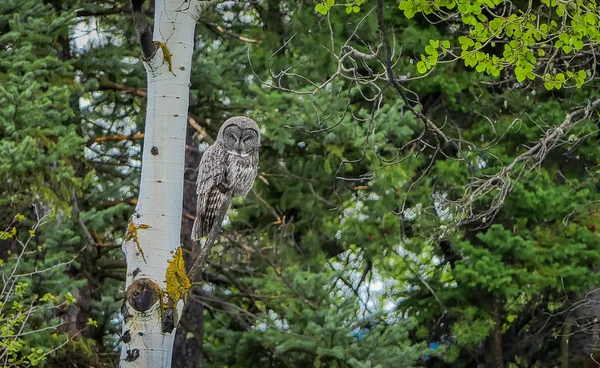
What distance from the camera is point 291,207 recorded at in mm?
11648

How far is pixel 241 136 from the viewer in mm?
6055

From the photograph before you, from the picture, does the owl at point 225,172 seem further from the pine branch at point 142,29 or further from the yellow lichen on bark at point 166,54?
the pine branch at point 142,29

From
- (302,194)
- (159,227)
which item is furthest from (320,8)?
(302,194)

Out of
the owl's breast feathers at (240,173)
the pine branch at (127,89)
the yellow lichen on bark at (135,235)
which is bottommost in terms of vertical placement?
the yellow lichen on bark at (135,235)

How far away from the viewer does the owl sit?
572cm

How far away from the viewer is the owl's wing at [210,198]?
568cm

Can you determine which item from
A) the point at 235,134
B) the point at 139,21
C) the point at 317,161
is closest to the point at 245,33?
the point at 317,161

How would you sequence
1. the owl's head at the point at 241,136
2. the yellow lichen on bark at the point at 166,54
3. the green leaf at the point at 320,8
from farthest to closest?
the owl's head at the point at 241,136 → the green leaf at the point at 320,8 → the yellow lichen on bark at the point at 166,54

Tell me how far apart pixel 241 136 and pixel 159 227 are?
864 millimetres

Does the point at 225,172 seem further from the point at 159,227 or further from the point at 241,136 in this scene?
the point at 159,227

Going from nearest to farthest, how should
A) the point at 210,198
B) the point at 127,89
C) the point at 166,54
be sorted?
the point at 166,54 < the point at 210,198 < the point at 127,89

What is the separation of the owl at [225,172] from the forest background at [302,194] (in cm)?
208

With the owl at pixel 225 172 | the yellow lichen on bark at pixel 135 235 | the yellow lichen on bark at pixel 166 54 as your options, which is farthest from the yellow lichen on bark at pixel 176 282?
the yellow lichen on bark at pixel 166 54

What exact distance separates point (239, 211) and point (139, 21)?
6975mm
